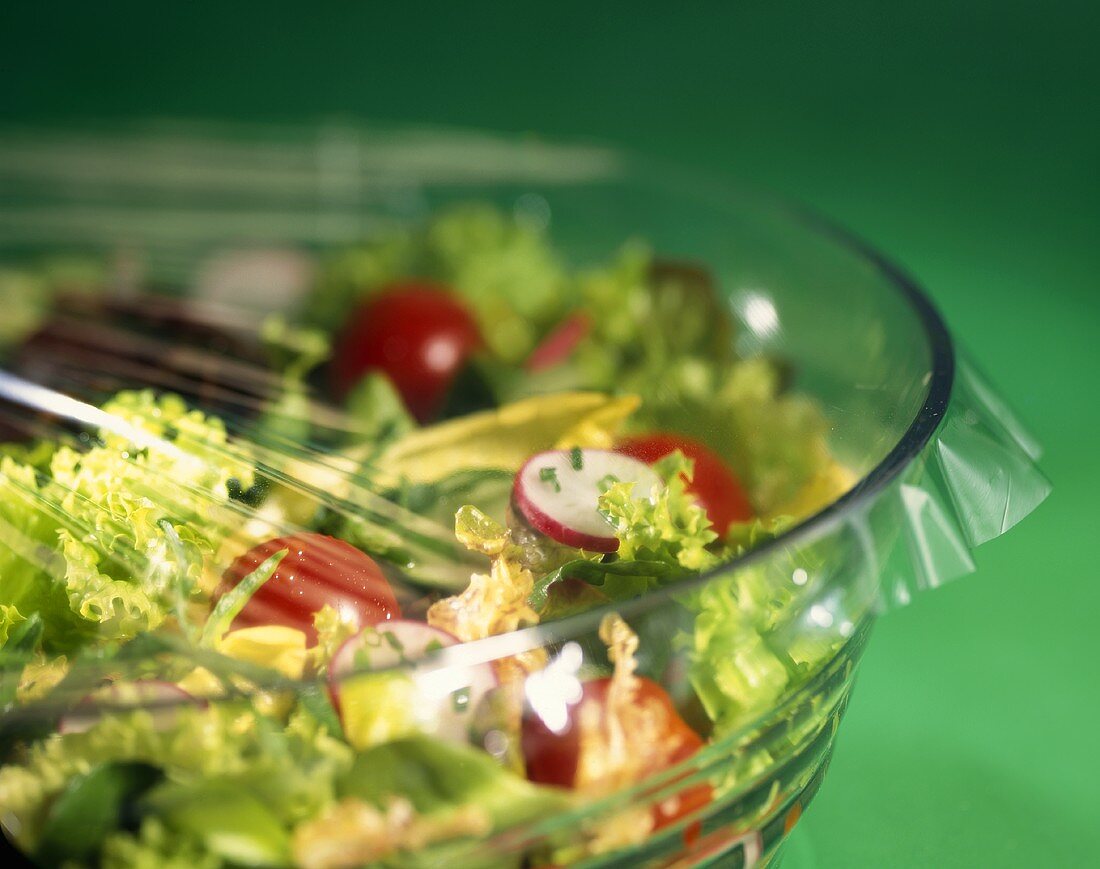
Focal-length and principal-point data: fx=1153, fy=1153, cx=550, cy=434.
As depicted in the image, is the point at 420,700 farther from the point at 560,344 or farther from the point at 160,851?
the point at 560,344

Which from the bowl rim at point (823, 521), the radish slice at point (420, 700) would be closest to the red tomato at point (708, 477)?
the bowl rim at point (823, 521)

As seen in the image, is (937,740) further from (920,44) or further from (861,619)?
(920,44)

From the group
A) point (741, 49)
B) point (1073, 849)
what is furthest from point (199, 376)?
point (741, 49)

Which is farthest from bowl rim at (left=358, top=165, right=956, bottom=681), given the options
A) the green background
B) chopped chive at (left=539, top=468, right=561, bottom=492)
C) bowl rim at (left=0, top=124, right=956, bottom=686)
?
the green background

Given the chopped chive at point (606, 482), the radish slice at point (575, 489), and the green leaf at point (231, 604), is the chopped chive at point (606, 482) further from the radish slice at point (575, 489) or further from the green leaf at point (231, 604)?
the green leaf at point (231, 604)

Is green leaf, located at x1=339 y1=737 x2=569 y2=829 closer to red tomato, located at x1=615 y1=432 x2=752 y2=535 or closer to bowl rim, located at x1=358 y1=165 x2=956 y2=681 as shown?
bowl rim, located at x1=358 y1=165 x2=956 y2=681

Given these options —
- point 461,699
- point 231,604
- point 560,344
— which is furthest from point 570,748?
point 560,344
